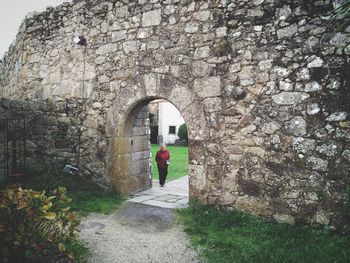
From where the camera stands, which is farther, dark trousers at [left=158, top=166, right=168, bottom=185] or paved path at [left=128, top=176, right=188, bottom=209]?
dark trousers at [left=158, top=166, right=168, bottom=185]

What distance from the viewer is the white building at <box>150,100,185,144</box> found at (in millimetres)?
24844

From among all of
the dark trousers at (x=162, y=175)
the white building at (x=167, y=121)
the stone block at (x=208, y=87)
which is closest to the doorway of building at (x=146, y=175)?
the dark trousers at (x=162, y=175)

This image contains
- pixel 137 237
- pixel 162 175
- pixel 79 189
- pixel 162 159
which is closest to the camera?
pixel 137 237

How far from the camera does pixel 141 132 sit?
6.31 metres

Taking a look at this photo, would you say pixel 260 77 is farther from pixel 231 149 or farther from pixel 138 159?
pixel 138 159

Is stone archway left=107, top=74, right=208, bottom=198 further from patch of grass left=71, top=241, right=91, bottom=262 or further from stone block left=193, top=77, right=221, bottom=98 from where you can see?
patch of grass left=71, top=241, right=91, bottom=262

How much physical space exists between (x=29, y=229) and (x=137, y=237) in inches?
61.6

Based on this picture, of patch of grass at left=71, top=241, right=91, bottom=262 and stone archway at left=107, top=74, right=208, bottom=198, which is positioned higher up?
stone archway at left=107, top=74, right=208, bottom=198

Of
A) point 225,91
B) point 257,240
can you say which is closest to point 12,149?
point 225,91

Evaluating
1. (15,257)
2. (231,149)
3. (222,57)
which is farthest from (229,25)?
(15,257)

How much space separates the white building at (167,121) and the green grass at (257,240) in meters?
20.4

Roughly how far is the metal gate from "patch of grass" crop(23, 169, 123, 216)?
26 centimetres

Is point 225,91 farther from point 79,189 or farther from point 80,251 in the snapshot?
point 79,189

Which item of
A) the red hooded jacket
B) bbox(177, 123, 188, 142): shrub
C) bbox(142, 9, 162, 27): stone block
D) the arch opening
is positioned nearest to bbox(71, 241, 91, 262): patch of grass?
the arch opening
